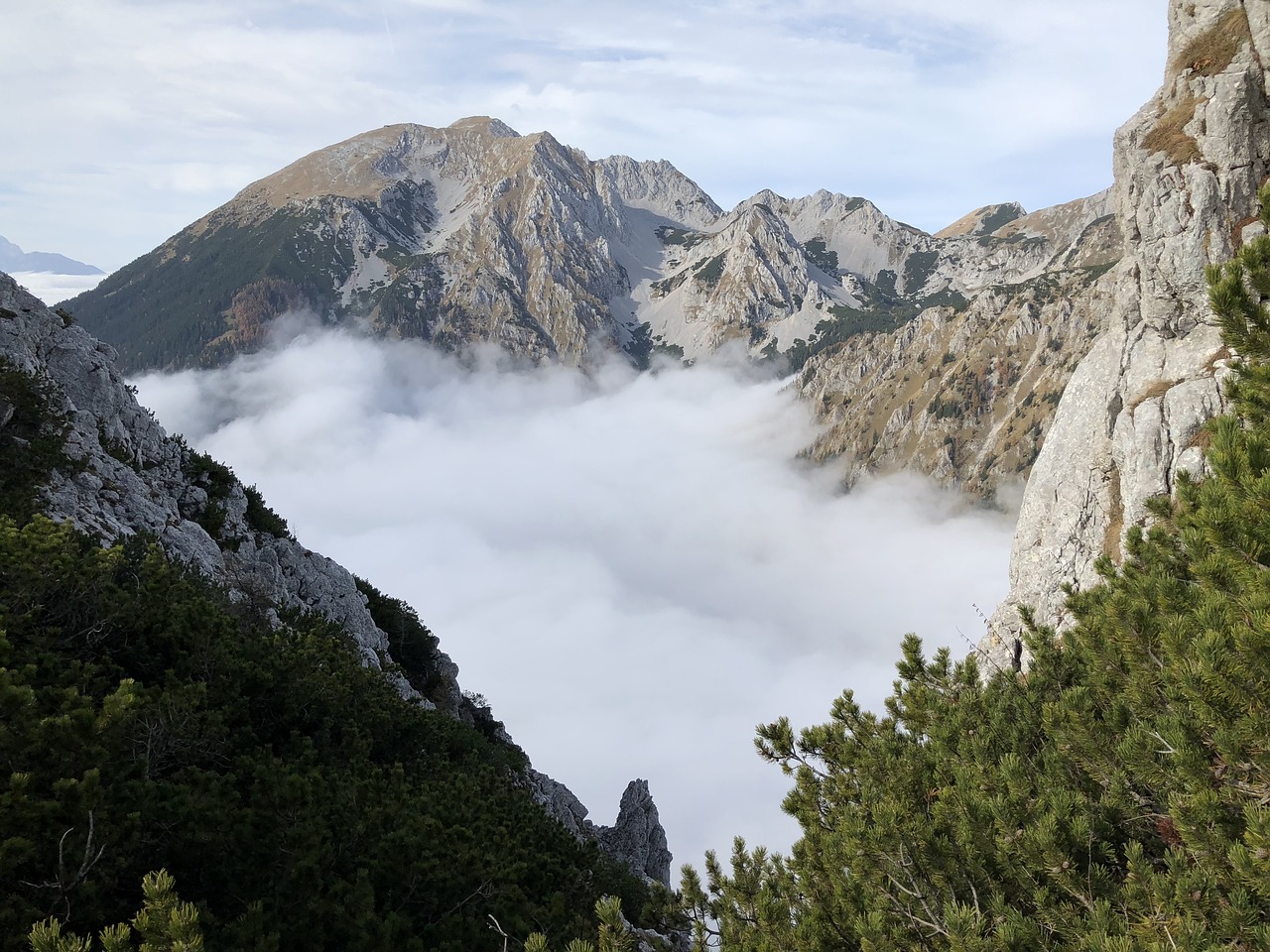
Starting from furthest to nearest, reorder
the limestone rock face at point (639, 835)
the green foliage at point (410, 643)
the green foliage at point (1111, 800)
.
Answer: the green foliage at point (410, 643) < the limestone rock face at point (639, 835) < the green foliage at point (1111, 800)

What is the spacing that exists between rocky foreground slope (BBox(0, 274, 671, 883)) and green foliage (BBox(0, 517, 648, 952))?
8345 millimetres

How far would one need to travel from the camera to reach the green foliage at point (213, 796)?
9266mm

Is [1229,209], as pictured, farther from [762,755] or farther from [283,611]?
[283,611]

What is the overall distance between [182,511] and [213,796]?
28806 mm

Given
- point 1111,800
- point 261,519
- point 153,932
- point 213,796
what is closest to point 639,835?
point 261,519

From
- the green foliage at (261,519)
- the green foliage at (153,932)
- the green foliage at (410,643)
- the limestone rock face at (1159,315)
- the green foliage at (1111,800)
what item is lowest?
the green foliage at (153,932)

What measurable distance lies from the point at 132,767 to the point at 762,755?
1140 centimetres

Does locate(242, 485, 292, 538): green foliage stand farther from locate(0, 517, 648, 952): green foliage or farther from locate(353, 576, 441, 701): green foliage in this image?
locate(0, 517, 648, 952): green foliage

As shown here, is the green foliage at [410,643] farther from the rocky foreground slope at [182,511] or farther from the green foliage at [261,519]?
the green foliage at [261,519]

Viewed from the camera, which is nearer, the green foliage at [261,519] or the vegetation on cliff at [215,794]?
the vegetation on cliff at [215,794]

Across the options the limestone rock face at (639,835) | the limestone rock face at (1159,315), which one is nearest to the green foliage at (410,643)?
the limestone rock face at (639,835)

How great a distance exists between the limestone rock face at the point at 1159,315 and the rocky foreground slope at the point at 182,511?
35238 mm

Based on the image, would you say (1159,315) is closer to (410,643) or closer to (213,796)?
(410,643)

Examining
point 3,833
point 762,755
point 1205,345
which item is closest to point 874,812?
point 762,755
